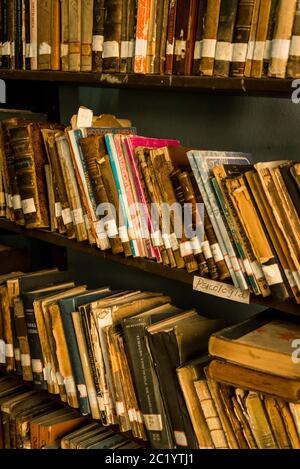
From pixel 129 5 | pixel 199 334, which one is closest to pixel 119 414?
pixel 199 334

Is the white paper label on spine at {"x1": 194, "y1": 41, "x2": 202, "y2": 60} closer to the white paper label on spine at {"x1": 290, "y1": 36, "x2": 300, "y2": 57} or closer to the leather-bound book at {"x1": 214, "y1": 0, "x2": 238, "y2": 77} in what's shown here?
the leather-bound book at {"x1": 214, "y1": 0, "x2": 238, "y2": 77}

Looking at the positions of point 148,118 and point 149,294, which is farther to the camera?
point 148,118

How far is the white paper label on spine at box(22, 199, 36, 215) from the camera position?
1.60 metres

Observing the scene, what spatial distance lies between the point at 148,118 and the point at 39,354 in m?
0.86

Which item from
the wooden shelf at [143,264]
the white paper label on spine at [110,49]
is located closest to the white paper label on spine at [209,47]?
the white paper label on spine at [110,49]

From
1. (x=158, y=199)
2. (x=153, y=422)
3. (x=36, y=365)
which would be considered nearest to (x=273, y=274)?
(x=158, y=199)

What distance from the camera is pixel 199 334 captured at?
1351mm

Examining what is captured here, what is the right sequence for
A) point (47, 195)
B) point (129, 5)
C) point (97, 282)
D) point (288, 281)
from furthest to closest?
1. point (97, 282)
2. point (47, 195)
3. point (129, 5)
4. point (288, 281)

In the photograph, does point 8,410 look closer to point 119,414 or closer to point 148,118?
point 119,414

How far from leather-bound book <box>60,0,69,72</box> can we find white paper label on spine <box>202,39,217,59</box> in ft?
1.55

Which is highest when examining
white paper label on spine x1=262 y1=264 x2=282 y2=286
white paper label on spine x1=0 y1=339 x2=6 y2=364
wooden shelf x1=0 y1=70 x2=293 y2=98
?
wooden shelf x1=0 y1=70 x2=293 y2=98

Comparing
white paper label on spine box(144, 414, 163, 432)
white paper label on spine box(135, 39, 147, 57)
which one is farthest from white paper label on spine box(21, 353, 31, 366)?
white paper label on spine box(135, 39, 147, 57)

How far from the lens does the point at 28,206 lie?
1607 millimetres

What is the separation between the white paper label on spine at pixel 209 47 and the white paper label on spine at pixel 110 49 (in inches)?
11.0
